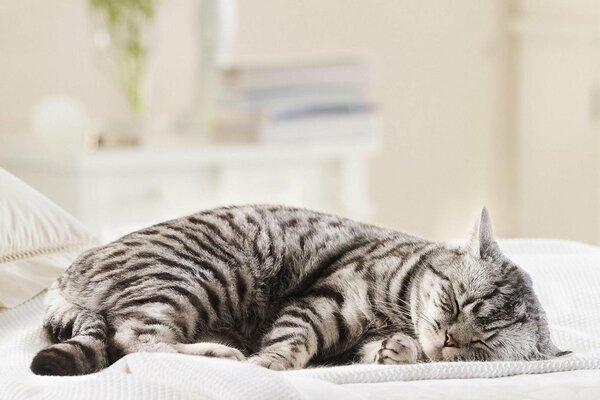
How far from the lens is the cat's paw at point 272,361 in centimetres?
121

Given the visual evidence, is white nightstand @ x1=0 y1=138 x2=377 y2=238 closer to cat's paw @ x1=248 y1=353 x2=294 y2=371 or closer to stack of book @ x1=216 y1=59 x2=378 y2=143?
stack of book @ x1=216 y1=59 x2=378 y2=143

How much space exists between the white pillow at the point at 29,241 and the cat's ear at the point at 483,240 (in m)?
0.69

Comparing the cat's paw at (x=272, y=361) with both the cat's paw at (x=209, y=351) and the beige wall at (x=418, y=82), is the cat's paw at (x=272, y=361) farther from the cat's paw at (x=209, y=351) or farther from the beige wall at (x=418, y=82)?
the beige wall at (x=418, y=82)

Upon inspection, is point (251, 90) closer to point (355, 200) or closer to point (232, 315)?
point (355, 200)

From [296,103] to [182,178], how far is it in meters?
0.46

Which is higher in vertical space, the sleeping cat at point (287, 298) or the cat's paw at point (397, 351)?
the sleeping cat at point (287, 298)

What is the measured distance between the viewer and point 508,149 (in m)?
4.30

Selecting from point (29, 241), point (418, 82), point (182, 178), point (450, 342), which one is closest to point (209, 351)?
point (450, 342)

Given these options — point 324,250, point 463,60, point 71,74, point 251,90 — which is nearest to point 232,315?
point 324,250

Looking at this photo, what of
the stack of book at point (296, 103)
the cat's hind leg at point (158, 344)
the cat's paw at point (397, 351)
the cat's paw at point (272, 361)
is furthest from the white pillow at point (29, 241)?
the stack of book at point (296, 103)

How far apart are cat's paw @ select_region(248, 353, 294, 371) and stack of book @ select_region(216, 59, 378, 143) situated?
190 centimetres

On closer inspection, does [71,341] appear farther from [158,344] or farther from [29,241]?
[29,241]

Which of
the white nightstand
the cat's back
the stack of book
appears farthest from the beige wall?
the cat's back

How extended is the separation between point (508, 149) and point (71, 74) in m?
1.90
